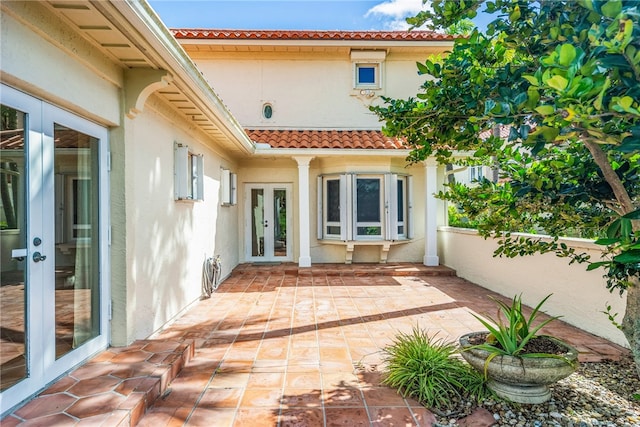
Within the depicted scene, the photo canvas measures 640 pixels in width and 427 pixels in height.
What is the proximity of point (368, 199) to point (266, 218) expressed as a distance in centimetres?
307

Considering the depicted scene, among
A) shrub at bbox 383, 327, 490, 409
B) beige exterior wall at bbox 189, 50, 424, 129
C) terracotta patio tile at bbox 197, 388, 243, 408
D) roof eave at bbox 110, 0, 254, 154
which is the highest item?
beige exterior wall at bbox 189, 50, 424, 129

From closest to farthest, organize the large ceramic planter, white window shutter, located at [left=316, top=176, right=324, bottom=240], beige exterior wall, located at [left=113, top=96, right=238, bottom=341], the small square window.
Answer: the large ceramic planter, beige exterior wall, located at [left=113, top=96, right=238, bottom=341], white window shutter, located at [left=316, top=176, right=324, bottom=240], the small square window

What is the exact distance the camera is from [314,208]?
34.3 ft

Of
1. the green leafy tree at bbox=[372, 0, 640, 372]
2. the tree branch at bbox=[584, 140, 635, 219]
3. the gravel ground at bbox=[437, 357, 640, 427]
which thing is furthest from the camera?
the gravel ground at bbox=[437, 357, 640, 427]

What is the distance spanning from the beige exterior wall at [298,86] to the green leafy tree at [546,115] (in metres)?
7.56

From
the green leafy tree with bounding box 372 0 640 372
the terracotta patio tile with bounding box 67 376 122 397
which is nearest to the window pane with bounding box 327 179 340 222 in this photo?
the green leafy tree with bounding box 372 0 640 372

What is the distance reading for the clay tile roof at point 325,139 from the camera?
365 inches

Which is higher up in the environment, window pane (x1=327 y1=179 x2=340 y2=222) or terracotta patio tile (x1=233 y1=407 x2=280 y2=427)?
window pane (x1=327 y1=179 x2=340 y2=222)

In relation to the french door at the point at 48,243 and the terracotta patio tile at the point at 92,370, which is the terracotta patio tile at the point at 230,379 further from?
the french door at the point at 48,243

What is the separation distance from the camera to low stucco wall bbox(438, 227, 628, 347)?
4.52 meters

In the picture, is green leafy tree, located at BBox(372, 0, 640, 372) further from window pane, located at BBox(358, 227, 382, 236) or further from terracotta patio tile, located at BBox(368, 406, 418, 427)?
window pane, located at BBox(358, 227, 382, 236)

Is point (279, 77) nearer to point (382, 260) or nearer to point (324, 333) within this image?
point (382, 260)

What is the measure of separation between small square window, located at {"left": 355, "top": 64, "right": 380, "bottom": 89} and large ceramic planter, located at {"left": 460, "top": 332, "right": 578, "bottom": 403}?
931 cm

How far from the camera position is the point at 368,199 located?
9789mm
